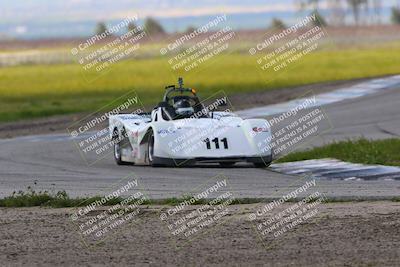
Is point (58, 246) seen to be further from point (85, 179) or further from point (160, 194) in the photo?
point (85, 179)

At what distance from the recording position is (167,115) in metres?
21.0

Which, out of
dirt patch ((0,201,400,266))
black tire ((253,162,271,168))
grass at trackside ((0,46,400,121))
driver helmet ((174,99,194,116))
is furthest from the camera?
grass at trackside ((0,46,400,121))

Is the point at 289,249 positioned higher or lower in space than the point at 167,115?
lower

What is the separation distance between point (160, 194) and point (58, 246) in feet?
13.8

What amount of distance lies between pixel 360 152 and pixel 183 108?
3132mm

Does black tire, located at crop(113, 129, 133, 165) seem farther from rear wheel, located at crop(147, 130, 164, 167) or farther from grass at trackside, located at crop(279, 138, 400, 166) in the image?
grass at trackside, located at crop(279, 138, 400, 166)

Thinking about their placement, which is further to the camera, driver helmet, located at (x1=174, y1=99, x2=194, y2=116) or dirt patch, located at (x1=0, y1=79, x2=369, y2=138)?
dirt patch, located at (x1=0, y1=79, x2=369, y2=138)

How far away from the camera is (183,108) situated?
21.1m

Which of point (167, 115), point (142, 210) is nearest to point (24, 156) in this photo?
point (167, 115)

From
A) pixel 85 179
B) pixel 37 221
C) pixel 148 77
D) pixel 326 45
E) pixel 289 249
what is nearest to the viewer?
pixel 289 249

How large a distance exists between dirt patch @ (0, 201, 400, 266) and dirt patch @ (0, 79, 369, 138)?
1907 cm

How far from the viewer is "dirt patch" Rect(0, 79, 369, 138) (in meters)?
32.2

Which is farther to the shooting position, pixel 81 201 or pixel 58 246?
pixel 81 201

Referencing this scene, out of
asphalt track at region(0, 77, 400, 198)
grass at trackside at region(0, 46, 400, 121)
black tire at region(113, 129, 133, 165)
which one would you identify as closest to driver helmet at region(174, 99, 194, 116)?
asphalt track at region(0, 77, 400, 198)
